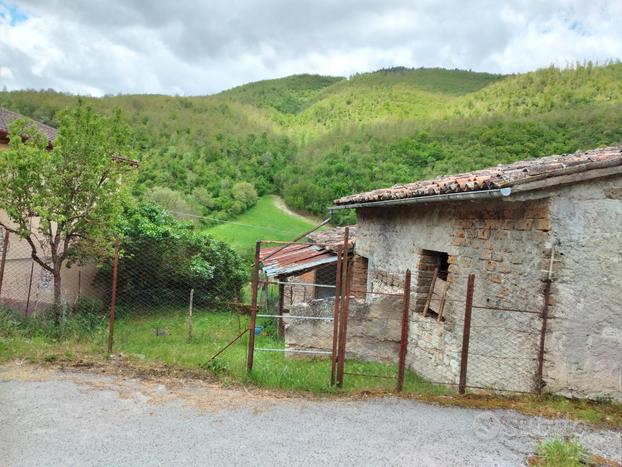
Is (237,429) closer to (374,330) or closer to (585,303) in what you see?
(374,330)

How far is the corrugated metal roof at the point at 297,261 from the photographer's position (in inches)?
432

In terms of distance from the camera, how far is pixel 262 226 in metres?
27.6

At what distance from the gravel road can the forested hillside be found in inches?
604

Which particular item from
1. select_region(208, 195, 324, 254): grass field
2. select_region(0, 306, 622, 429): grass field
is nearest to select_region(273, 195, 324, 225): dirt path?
select_region(208, 195, 324, 254): grass field

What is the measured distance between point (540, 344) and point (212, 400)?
403 centimetres

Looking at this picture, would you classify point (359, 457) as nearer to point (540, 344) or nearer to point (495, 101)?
point (540, 344)

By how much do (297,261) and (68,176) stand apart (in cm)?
548

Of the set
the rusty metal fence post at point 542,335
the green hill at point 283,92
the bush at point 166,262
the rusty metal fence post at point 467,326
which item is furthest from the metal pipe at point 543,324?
the green hill at point 283,92

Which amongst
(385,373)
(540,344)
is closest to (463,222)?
(540,344)

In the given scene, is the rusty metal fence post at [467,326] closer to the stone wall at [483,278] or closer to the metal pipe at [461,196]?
the stone wall at [483,278]

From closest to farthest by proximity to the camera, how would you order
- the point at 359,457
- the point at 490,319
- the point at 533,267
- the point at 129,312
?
the point at 359,457 < the point at 533,267 < the point at 490,319 < the point at 129,312

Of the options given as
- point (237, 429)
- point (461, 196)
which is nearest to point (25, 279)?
point (237, 429)

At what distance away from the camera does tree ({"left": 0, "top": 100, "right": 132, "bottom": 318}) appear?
8.49 meters

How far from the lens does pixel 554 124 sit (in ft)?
90.0
